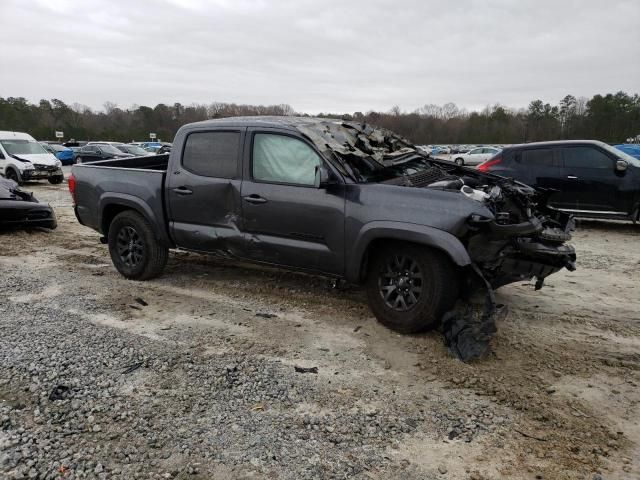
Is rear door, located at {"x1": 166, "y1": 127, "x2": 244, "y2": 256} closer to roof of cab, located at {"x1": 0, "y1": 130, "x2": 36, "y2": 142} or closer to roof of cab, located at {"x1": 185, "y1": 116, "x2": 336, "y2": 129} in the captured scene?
roof of cab, located at {"x1": 185, "y1": 116, "x2": 336, "y2": 129}

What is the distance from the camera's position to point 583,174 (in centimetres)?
926

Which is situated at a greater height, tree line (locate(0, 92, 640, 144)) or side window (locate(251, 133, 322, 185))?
tree line (locate(0, 92, 640, 144))

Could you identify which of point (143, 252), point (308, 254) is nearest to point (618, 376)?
A: point (308, 254)

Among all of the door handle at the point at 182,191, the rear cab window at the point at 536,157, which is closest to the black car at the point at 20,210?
the door handle at the point at 182,191

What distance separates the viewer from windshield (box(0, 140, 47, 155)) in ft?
58.4

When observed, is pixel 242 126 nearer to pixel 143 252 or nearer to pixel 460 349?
pixel 143 252

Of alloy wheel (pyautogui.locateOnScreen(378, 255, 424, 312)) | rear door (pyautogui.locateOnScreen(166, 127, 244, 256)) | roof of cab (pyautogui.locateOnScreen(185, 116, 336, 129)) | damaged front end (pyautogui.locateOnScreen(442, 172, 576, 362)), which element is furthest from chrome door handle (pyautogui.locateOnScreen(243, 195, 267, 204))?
damaged front end (pyautogui.locateOnScreen(442, 172, 576, 362))

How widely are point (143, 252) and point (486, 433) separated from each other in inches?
175

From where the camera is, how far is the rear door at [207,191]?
201 inches

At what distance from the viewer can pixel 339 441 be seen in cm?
292

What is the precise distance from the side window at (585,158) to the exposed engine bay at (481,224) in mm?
4901

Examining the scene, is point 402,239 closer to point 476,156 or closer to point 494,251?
point 494,251

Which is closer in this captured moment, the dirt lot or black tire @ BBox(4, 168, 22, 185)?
the dirt lot

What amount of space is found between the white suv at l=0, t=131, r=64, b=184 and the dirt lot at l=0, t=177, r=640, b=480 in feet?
44.5
